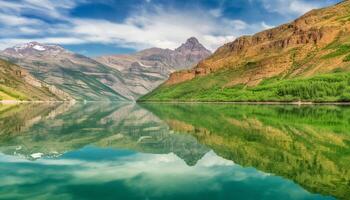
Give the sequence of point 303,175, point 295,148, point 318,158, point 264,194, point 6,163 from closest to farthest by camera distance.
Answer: point 264,194 → point 303,175 → point 6,163 → point 318,158 → point 295,148

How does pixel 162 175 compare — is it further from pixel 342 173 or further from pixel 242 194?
pixel 342 173

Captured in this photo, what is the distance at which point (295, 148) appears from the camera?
145 ft

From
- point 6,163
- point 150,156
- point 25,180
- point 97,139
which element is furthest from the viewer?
point 97,139

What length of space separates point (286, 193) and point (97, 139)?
35.4 meters

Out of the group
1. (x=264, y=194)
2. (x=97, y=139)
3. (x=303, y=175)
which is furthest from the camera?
(x=97, y=139)

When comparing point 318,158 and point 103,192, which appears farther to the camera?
point 318,158

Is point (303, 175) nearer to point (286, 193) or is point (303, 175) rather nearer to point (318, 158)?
point (286, 193)

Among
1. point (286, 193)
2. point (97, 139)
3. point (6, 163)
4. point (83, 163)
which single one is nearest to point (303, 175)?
point (286, 193)

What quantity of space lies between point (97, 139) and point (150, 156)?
1681 cm

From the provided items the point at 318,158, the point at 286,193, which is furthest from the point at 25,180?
the point at 318,158

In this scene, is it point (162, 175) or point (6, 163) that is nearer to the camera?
point (162, 175)

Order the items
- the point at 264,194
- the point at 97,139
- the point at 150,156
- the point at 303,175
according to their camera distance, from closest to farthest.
→ 1. the point at 264,194
2. the point at 303,175
3. the point at 150,156
4. the point at 97,139

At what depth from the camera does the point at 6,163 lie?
35094mm

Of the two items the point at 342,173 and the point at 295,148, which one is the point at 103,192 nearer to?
the point at 342,173
